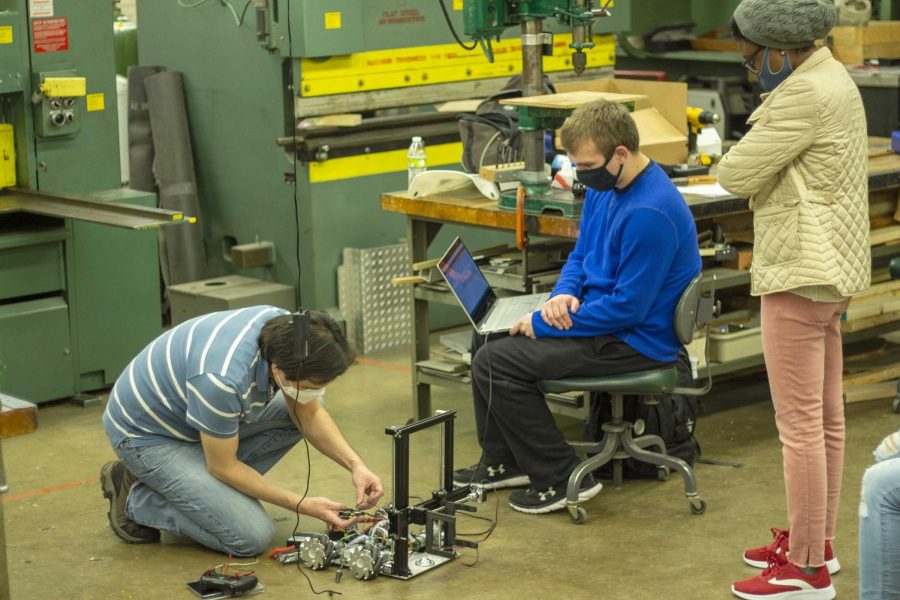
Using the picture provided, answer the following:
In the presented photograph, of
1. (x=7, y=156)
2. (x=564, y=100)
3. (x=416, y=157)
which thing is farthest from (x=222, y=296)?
(x=564, y=100)

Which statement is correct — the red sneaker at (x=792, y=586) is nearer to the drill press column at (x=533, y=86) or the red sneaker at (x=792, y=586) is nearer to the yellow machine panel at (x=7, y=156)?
the drill press column at (x=533, y=86)

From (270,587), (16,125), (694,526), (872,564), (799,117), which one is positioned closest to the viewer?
(872,564)

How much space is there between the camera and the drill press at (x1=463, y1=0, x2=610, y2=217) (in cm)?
454

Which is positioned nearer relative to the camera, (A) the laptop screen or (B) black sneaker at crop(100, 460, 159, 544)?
(B) black sneaker at crop(100, 460, 159, 544)

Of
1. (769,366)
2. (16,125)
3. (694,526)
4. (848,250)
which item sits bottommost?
(694,526)

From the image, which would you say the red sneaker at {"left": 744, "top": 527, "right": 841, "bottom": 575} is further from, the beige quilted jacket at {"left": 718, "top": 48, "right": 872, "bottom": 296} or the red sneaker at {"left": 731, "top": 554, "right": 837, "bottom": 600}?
the beige quilted jacket at {"left": 718, "top": 48, "right": 872, "bottom": 296}

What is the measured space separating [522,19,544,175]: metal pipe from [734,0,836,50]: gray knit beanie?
4.29ft

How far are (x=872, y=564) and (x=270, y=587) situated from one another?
1.57 metres

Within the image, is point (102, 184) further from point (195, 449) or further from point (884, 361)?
point (884, 361)

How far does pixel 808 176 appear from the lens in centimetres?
337

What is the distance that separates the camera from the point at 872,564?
9.82 feet

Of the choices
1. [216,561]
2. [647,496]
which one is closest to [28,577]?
[216,561]

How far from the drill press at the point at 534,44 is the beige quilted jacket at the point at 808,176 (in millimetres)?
1122

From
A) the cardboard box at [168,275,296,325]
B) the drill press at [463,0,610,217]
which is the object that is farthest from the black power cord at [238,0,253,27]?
the drill press at [463,0,610,217]
